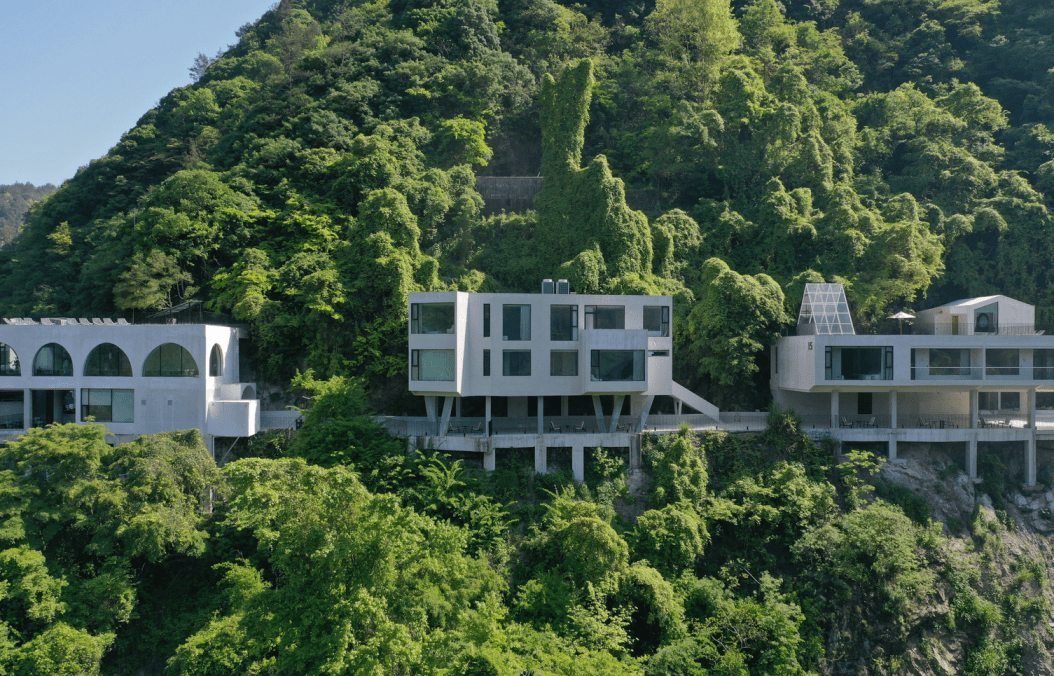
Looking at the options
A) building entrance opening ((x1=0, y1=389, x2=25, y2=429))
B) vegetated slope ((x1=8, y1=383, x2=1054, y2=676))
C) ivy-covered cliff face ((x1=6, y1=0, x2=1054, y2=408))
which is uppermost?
ivy-covered cliff face ((x1=6, y1=0, x2=1054, y2=408))

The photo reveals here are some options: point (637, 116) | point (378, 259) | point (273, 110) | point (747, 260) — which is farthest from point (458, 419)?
point (637, 116)

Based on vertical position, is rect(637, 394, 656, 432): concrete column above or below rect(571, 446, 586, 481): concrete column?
above

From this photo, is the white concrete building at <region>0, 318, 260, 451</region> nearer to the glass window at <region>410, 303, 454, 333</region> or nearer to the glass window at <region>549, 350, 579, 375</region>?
the glass window at <region>410, 303, 454, 333</region>

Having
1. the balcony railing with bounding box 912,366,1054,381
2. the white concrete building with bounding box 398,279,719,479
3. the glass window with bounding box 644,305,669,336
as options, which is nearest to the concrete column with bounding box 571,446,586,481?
the white concrete building with bounding box 398,279,719,479

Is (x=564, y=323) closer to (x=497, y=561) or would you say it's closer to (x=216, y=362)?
(x=497, y=561)

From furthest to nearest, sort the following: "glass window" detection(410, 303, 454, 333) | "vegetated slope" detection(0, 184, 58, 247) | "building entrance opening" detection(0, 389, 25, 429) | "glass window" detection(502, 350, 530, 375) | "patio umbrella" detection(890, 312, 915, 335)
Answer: "vegetated slope" detection(0, 184, 58, 247), "patio umbrella" detection(890, 312, 915, 335), "building entrance opening" detection(0, 389, 25, 429), "glass window" detection(502, 350, 530, 375), "glass window" detection(410, 303, 454, 333)

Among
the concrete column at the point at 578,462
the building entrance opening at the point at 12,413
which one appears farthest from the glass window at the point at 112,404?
the concrete column at the point at 578,462

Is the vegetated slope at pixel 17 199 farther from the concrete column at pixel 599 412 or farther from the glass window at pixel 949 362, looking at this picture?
the glass window at pixel 949 362

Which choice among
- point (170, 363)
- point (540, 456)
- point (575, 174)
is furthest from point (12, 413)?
point (575, 174)
